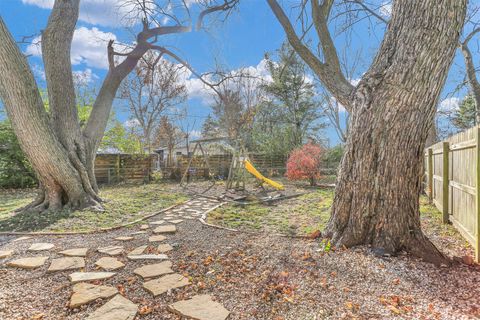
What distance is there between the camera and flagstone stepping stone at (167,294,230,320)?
1783 mm

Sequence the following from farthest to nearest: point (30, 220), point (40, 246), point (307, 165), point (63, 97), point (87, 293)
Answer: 1. point (307, 165)
2. point (63, 97)
3. point (30, 220)
4. point (40, 246)
5. point (87, 293)

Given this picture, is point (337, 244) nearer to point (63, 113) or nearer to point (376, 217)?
point (376, 217)

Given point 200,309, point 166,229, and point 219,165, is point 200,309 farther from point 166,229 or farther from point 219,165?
point 219,165

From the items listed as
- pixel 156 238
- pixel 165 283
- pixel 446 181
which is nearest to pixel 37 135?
pixel 156 238

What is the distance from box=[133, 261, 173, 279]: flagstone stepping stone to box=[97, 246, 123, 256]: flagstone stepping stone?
0.61m

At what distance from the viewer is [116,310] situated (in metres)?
1.87

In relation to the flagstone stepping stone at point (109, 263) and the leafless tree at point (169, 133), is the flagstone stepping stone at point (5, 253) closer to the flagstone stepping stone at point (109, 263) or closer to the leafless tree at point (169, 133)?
the flagstone stepping stone at point (109, 263)

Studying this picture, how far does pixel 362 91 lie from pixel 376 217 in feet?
4.36

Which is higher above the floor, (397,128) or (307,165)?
(397,128)

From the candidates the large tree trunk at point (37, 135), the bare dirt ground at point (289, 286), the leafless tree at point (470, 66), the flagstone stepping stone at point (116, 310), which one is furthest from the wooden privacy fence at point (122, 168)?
the leafless tree at point (470, 66)

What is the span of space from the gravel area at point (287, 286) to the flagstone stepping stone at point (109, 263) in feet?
0.25

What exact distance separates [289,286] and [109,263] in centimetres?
183

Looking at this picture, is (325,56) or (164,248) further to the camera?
(325,56)

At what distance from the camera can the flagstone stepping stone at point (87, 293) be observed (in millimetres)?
1958
